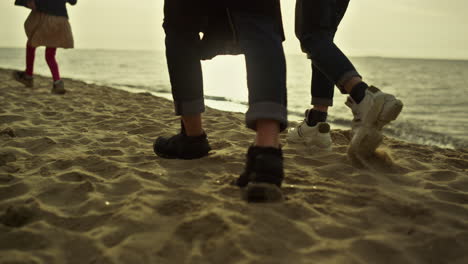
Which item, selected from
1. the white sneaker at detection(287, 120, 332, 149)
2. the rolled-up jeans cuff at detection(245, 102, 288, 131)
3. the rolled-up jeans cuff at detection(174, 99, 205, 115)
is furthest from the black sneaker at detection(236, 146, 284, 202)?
the white sneaker at detection(287, 120, 332, 149)

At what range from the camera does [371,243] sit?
119 cm

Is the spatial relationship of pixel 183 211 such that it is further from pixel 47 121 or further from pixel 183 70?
pixel 47 121

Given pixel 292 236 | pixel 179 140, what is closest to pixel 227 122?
pixel 179 140

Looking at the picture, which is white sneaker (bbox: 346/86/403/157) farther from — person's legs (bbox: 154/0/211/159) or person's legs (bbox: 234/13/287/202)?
person's legs (bbox: 154/0/211/159)

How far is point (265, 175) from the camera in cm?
138

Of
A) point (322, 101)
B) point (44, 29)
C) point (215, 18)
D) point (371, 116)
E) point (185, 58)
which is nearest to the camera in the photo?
point (215, 18)

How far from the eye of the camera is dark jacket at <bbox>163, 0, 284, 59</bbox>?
1.46 meters

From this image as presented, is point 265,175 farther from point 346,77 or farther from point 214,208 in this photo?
point 346,77

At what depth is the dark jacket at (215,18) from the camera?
146 cm

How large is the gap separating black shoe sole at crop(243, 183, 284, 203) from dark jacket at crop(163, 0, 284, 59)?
2.17 ft

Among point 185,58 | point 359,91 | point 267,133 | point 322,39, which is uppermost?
point 322,39

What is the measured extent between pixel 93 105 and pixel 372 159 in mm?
3547

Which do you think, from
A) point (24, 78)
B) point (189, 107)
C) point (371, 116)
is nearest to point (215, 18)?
point (189, 107)

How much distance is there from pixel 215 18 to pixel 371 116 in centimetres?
97
